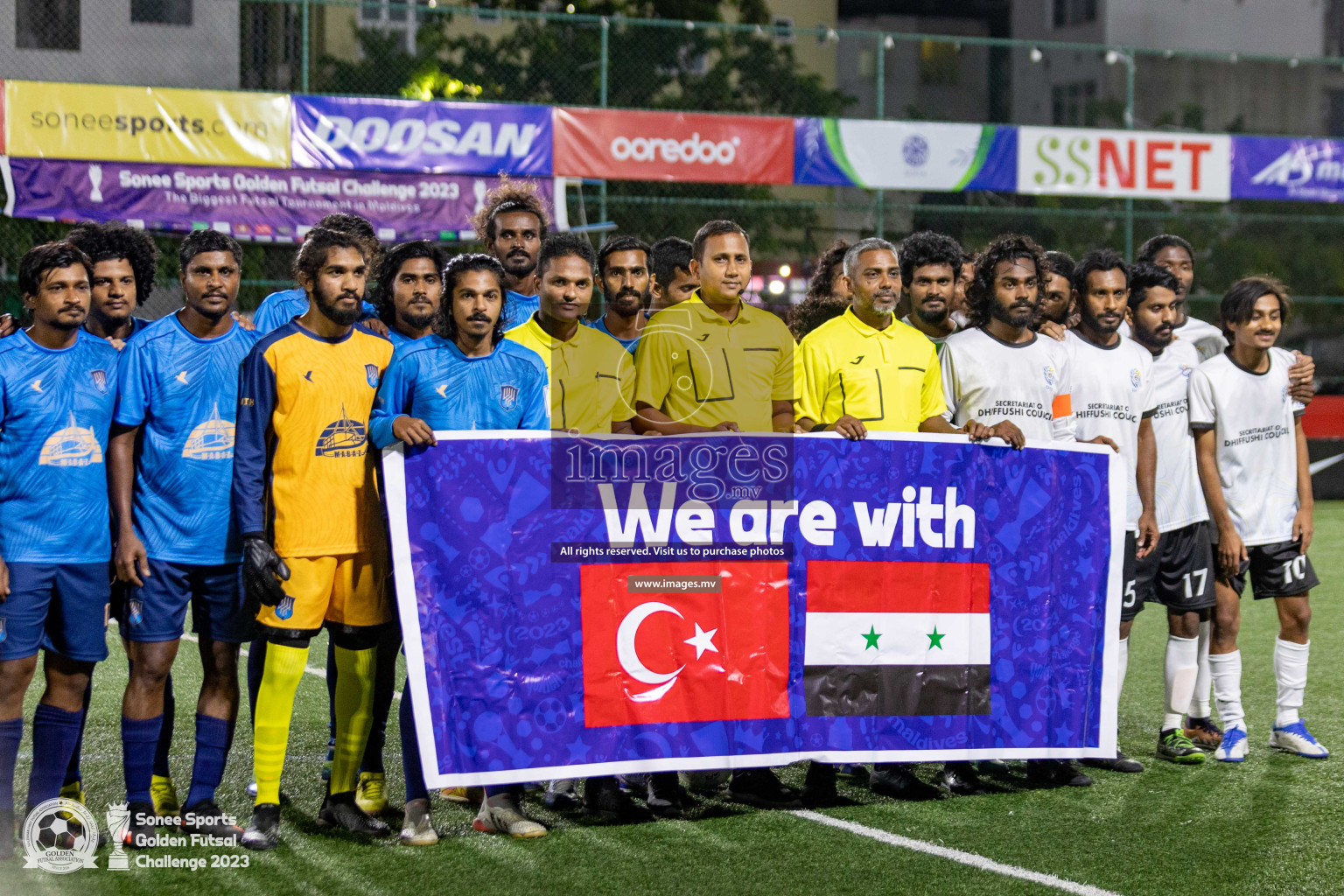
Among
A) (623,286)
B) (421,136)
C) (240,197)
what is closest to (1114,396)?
(623,286)

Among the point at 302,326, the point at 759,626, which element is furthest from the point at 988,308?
the point at 302,326

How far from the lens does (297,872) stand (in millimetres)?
4590

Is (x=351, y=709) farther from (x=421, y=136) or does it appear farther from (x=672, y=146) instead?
(x=672, y=146)

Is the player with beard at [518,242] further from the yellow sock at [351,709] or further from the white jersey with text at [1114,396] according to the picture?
the white jersey with text at [1114,396]

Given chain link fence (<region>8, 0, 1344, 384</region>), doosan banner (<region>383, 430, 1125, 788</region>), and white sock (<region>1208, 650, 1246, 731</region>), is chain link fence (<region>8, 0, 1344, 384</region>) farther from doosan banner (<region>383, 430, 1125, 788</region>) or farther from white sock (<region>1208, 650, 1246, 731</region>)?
doosan banner (<region>383, 430, 1125, 788</region>)

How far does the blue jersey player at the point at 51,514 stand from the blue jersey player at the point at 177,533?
0.10 metres

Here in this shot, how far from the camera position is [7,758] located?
476cm

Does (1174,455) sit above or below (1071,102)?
below

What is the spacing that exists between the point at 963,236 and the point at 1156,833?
18886mm

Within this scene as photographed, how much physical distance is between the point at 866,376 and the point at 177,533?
8.78 feet

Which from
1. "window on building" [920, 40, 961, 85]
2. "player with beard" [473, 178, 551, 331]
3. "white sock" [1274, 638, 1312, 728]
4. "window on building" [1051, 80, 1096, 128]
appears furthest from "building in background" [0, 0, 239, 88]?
"window on building" [1051, 80, 1096, 128]

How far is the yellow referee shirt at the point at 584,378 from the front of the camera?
5.53 m

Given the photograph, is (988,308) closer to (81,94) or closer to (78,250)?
(78,250)

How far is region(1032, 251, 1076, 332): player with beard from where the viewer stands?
255 inches
